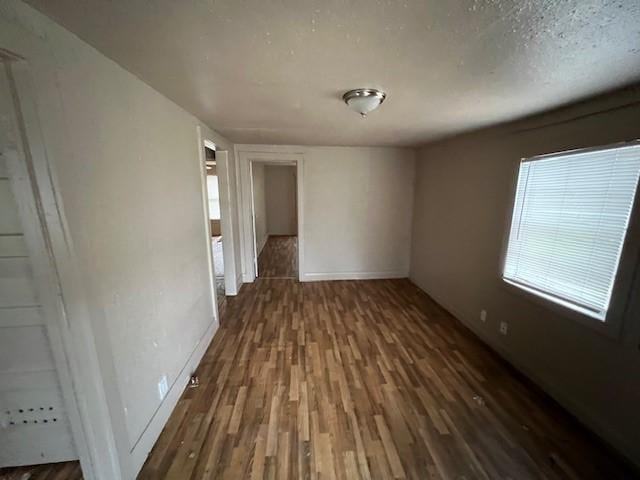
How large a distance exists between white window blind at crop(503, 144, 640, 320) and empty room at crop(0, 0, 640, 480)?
1cm

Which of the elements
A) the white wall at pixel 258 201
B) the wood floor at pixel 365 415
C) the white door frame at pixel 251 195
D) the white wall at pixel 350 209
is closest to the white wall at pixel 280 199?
the white wall at pixel 258 201

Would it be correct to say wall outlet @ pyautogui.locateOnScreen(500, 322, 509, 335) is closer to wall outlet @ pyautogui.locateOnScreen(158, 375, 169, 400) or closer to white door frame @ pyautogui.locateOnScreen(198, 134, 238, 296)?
wall outlet @ pyautogui.locateOnScreen(158, 375, 169, 400)

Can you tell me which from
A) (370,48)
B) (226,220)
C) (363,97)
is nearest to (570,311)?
(363,97)

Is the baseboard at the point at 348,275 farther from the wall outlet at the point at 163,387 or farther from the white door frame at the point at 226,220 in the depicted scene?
the wall outlet at the point at 163,387

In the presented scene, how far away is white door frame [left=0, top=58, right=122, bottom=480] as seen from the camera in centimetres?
88

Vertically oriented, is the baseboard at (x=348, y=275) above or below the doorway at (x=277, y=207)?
below

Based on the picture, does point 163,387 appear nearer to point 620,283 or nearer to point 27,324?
point 27,324

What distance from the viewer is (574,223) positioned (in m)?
1.77

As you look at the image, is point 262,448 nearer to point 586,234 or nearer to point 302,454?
point 302,454

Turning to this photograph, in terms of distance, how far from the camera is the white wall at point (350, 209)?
3.96 m

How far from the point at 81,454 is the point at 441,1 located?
2283mm

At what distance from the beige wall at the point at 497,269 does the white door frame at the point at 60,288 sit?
278cm

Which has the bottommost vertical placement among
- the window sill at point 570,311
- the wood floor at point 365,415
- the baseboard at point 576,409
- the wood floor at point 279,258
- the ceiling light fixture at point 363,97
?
the wood floor at point 365,415

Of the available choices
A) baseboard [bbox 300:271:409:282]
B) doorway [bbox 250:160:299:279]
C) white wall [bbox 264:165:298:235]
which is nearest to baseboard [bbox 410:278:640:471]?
baseboard [bbox 300:271:409:282]
